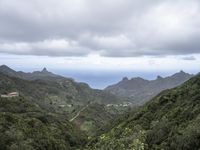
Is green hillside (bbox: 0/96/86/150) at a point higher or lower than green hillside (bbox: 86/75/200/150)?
lower

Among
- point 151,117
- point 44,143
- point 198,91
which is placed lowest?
point 44,143

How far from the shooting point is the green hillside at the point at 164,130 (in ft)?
162

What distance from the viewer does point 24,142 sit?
5015 inches

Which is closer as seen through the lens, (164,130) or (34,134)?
(164,130)

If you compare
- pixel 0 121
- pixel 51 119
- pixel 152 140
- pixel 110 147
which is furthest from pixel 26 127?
pixel 110 147

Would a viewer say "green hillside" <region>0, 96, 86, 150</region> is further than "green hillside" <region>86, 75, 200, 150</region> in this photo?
Yes

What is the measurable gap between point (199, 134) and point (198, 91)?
61.4m

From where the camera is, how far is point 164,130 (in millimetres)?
104750

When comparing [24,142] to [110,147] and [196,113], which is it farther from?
[110,147]

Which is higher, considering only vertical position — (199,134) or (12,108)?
(199,134)

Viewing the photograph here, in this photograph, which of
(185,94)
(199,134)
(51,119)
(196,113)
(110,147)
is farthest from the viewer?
(51,119)

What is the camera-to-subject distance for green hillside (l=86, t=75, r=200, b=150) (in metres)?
49.3

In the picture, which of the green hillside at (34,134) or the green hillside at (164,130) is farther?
the green hillside at (34,134)

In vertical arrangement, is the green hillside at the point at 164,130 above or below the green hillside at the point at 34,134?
above
